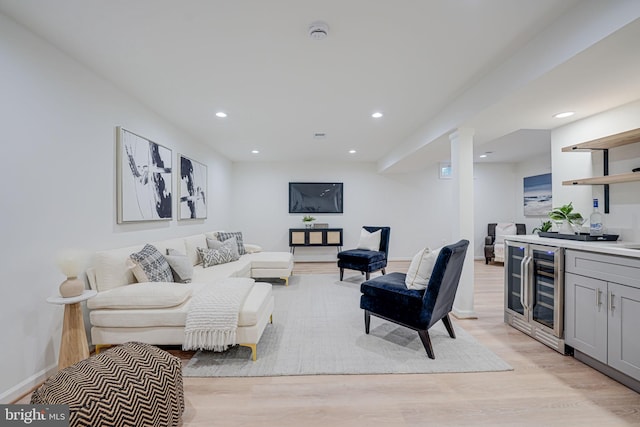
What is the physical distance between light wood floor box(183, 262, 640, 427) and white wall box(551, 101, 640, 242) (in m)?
1.32

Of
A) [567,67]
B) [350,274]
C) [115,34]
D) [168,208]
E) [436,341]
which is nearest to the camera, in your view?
[567,67]

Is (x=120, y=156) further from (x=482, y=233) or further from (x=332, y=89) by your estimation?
(x=482, y=233)

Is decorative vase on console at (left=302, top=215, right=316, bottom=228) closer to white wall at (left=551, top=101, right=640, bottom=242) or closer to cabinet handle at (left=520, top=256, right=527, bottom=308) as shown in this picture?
cabinet handle at (left=520, top=256, right=527, bottom=308)

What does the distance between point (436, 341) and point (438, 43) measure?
251cm

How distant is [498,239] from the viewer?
20.0 feet

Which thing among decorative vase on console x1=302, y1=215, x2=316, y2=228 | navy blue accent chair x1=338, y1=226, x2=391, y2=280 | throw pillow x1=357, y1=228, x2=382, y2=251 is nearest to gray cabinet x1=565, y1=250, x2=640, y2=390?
navy blue accent chair x1=338, y1=226, x2=391, y2=280

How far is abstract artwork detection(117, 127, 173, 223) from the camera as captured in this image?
272 centimetres

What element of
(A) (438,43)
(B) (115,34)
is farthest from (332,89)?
(B) (115,34)

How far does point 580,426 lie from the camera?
1.52m

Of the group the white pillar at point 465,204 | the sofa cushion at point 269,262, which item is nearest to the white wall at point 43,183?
the sofa cushion at point 269,262

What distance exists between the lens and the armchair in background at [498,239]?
5953 mm

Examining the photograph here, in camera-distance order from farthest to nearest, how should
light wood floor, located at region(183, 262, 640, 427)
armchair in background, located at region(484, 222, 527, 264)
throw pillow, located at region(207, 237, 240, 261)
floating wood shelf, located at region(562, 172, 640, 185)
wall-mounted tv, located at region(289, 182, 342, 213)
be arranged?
wall-mounted tv, located at region(289, 182, 342, 213) < armchair in background, located at region(484, 222, 527, 264) < throw pillow, located at region(207, 237, 240, 261) < floating wood shelf, located at region(562, 172, 640, 185) < light wood floor, located at region(183, 262, 640, 427)

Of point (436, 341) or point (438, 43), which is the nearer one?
point (438, 43)

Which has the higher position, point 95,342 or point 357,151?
point 357,151
